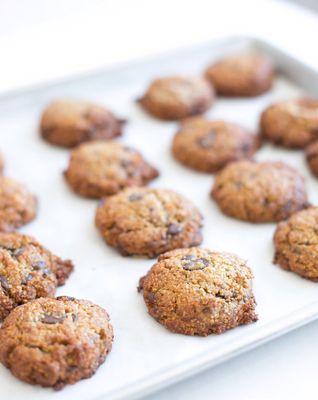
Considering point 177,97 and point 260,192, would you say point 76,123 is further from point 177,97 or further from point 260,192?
point 260,192

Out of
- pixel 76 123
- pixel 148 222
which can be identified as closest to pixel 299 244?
pixel 148 222

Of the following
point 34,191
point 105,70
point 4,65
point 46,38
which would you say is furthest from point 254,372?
point 46,38

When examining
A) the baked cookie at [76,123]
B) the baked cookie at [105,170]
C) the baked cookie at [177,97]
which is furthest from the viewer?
the baked cookie at [177,97]

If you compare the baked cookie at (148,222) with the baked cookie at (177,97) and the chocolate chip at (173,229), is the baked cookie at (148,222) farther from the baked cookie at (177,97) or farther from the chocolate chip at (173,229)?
the baked cookie at (177,97)

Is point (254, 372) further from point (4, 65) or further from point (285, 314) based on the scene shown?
point (4, 65)

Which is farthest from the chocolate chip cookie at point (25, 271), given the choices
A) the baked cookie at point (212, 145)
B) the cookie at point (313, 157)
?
the cookie at point (313, 157)

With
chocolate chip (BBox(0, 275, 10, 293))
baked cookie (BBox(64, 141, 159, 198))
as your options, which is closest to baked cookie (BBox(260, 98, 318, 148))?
baked cookie (BBox(64, 141, 159, 198))

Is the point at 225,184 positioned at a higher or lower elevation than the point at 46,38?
higher
